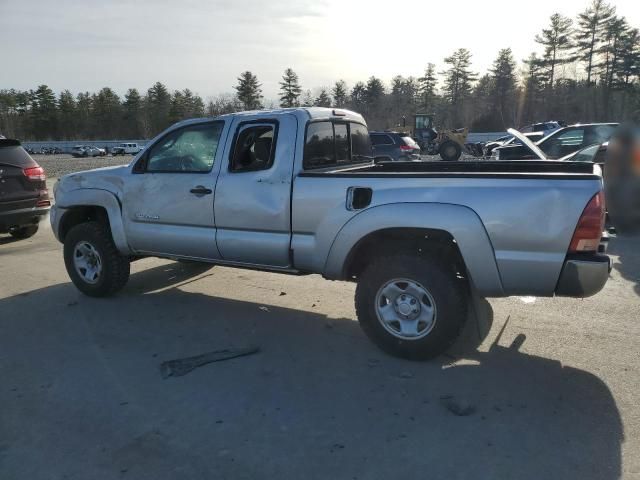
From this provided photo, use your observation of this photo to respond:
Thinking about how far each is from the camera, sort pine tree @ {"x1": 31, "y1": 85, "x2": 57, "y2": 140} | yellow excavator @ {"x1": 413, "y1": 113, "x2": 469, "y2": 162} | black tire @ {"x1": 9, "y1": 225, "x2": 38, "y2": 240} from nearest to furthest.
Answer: black tire @ {"x1": 9, "y1": 225, "x2": 38, "y2": 240}, yellow excavator @ {"x1": 413, "y1": 113, "x2": 469, "y2": 162}, pine tree @ {"x1": 31, "y1": 85, "x2": 57, "y2": 140}

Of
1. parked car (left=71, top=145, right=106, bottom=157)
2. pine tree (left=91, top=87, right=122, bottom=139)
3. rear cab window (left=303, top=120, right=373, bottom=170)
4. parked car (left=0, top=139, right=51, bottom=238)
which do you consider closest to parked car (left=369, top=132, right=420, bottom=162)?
parked car (left=0, top=139, right=51, bottom=238)

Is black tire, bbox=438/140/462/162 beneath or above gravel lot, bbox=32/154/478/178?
above

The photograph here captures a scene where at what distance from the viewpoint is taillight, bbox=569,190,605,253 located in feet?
11.0

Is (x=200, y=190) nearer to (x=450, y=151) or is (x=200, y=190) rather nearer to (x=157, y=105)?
(x=450, y=151)

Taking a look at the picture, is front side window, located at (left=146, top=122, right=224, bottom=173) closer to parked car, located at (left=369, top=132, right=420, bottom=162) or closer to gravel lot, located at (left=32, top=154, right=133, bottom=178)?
parked car, located at (left=369, top=132, right=420, bottom=162)

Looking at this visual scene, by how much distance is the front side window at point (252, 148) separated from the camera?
4.76 metres

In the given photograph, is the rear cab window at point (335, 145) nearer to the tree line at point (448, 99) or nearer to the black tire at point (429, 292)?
the black tire at point (429, 292)

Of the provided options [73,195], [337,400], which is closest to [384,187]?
[337,400]

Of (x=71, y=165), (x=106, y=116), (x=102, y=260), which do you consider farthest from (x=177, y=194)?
(x=106, y=116)

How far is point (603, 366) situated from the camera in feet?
12.8

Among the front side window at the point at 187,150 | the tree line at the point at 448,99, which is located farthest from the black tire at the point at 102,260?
the tree line at the point at 448,99

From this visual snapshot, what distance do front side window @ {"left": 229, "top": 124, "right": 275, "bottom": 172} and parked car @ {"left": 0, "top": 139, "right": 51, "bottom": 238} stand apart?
18.1 ft

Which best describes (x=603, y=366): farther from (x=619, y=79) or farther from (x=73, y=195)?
(x=619, y=79)

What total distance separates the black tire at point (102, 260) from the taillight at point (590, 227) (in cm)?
456
